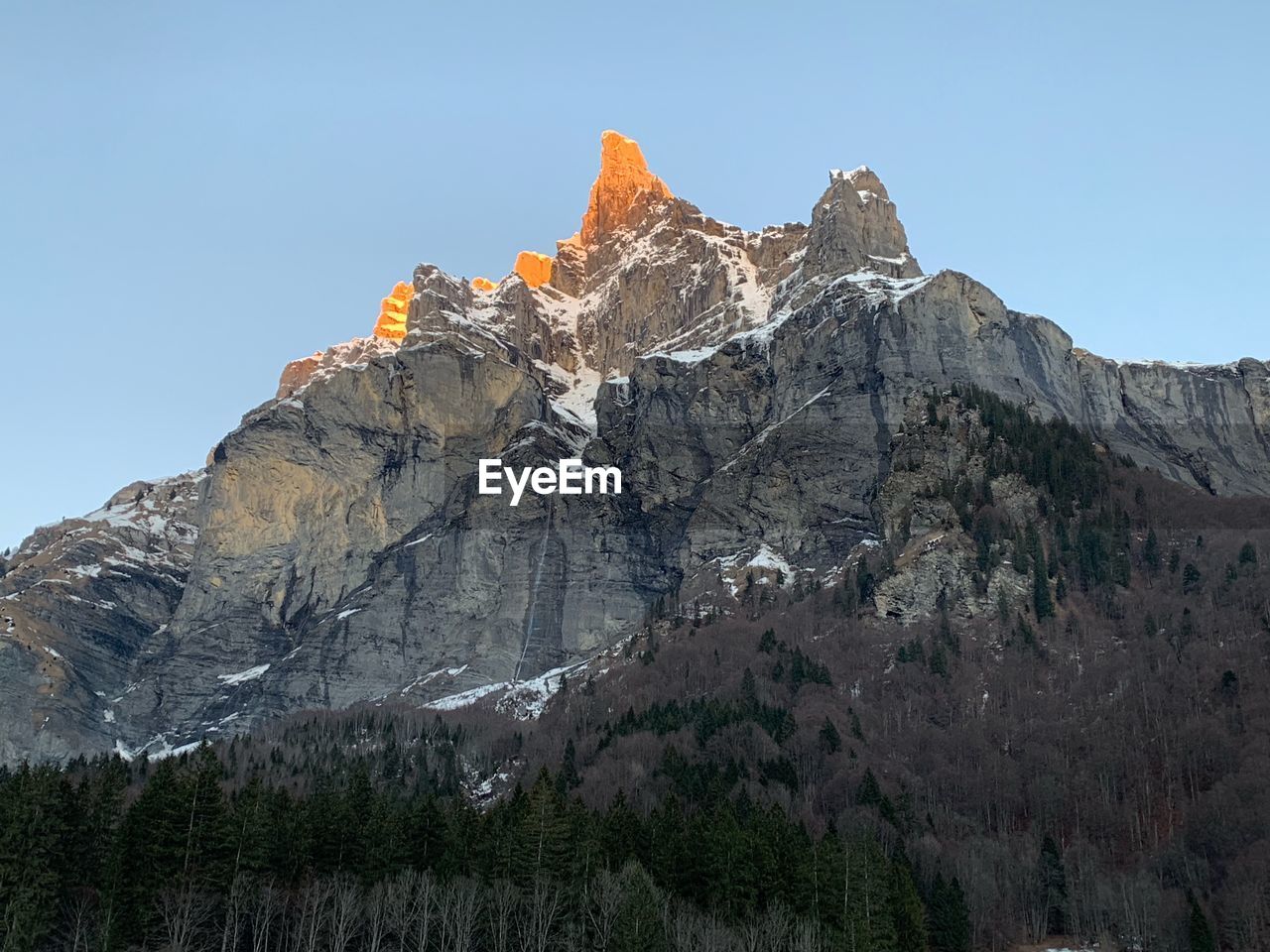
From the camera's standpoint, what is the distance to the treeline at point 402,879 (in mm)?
73250

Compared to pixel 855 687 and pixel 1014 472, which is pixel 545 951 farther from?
pixel 1014 472

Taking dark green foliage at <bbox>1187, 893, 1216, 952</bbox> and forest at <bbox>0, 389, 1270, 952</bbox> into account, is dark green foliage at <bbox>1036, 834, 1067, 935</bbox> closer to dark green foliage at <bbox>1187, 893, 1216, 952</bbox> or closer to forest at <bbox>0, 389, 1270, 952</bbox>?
forest at <bbox>0, 389, 1270, 952</bbox>

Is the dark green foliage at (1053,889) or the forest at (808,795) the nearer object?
the forest at (808,795)

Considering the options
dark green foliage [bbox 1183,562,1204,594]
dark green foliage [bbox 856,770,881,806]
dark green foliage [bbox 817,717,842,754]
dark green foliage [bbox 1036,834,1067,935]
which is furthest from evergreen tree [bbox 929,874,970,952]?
dark green foliage [bbox 1183,562,1204,594]

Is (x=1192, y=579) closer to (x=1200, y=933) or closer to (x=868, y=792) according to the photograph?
(x=868, y=792)

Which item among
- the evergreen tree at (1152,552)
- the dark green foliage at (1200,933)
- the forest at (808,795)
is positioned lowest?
the dark green foliage at (1200,933)

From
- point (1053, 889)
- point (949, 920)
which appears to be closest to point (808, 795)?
point (1053, 889)

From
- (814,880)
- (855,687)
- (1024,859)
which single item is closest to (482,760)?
(855,687)

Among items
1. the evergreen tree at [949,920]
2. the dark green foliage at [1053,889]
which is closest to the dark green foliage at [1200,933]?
the dark green foliage at [1053,889]

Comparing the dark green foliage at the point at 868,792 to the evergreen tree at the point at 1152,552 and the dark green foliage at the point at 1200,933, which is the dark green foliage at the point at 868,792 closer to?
the dark green foliage at the point at 1200,933

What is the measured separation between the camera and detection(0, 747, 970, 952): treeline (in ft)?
240

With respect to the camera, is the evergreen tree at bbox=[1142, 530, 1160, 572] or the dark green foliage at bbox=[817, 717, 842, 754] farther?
the evergreen tree at bbox=[1142, 530, 1160, 572]

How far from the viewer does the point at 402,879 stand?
79062 millimetres

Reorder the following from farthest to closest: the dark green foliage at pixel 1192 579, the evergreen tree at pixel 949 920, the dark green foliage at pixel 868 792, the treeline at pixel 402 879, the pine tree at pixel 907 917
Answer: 1. the dark green foliage at pixel 1192 579
2. the dark green foliage at pixel 868 792
3. the evergreen tree at pixel 949 920
4. the pine tree at pixel 907 917
5. the treeline at pixel 402 879
